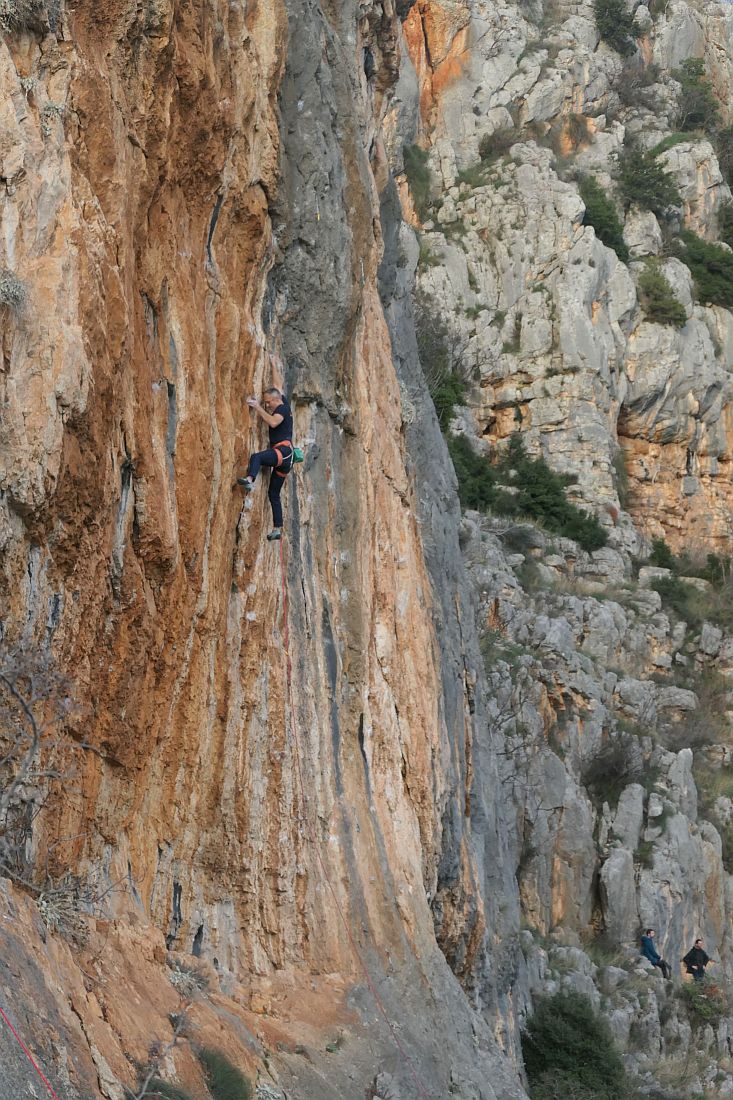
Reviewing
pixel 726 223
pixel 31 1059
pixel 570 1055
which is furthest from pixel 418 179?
pixel 31 1059

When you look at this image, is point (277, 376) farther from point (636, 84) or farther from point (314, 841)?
point (636, 84)

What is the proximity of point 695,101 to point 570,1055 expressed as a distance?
118ft

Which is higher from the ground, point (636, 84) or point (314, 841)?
point (636, 84)

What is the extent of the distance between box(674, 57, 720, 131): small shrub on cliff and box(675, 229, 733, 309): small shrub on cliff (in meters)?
6.51

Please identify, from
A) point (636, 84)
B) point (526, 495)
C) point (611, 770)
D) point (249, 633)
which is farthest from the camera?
point (636, 84)

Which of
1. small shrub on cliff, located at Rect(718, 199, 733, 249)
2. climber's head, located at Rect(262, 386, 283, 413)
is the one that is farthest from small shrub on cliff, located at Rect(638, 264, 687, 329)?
climber's head, located at Rect(262, 386, 283, 413)

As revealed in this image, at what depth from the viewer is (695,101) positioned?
44156mm

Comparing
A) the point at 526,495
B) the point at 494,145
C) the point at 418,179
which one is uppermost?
the point at 494,145

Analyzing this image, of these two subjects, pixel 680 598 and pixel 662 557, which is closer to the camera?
pixel 680 598

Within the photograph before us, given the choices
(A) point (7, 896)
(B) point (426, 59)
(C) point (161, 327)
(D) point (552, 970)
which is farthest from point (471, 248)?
(A) point (7, 896)

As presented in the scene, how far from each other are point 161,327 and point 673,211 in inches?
1328

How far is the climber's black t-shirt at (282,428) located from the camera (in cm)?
1088

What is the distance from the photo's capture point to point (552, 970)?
18.9 metres

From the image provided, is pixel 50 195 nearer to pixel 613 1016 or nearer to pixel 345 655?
pixel 345 655
